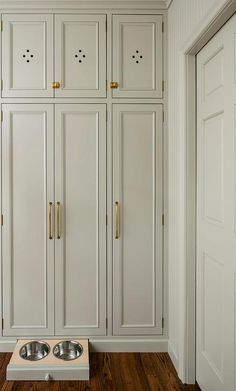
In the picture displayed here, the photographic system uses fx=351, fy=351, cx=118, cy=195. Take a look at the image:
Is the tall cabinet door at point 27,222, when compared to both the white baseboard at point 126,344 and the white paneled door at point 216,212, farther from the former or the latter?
the white paneled door at point 216,212

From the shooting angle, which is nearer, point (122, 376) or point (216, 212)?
point (216, 212)

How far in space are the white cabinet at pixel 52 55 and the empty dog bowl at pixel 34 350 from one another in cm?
189

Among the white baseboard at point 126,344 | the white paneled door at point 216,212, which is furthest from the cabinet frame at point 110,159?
the white paneled door at point 216,212

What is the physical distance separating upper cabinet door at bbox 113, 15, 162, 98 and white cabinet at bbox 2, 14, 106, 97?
12 centimetres

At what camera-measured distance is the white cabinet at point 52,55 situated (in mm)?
2695

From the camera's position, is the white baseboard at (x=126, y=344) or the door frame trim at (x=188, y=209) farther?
the white baseboard at (x=126, y=344)

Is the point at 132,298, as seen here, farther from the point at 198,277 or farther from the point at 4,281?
the point at 4,281

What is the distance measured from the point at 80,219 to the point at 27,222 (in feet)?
1.35

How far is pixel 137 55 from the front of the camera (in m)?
2.72

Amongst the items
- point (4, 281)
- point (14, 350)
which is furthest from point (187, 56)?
point (14, 350)

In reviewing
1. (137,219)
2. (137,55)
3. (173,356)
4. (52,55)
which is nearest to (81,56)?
(52,55)

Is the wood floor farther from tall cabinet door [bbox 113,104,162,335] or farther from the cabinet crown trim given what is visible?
the cabinet crown trim

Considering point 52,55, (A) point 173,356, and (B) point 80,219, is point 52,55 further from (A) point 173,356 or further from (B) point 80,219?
(A) point 173,356

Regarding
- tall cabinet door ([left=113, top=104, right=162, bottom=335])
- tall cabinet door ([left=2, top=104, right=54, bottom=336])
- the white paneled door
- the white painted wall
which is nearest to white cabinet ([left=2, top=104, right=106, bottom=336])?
tall cabinet door ([left=2, top=104, right=54, bottom=336])
